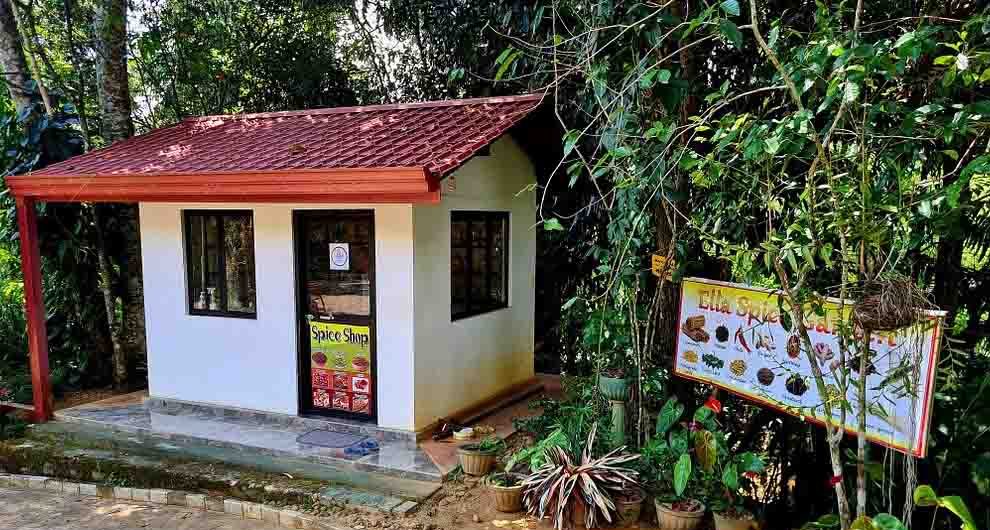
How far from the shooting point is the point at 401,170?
391cm

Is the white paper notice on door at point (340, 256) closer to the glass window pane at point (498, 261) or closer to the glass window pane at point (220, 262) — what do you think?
the glass window pane at point (220, 262)

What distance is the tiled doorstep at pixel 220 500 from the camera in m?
3.71

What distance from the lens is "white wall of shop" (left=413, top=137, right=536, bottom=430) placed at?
4.84 metres

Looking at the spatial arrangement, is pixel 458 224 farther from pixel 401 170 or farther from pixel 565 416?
pixel 565 416

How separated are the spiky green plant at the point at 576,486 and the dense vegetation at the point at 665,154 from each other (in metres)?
0.30

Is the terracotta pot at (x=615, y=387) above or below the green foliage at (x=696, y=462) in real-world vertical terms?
above

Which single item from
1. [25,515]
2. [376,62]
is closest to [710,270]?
[25,515]

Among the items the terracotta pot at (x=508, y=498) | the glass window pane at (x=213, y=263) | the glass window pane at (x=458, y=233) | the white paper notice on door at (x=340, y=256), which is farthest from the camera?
the glass window pane at (x=213, y=263)

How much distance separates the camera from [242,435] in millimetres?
4934

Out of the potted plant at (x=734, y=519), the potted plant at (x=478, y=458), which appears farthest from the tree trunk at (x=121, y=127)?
the potted plant at (x=734, y=519)

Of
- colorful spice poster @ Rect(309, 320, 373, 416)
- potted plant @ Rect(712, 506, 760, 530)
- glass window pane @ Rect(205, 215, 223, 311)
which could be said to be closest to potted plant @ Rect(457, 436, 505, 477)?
colorful spice poster @ Rect(309, 320, 373, 416)

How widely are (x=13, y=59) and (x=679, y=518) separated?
7.86m

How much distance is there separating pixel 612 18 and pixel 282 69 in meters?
6.56

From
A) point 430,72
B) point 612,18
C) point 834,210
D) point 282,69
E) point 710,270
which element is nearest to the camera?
point 834,210
